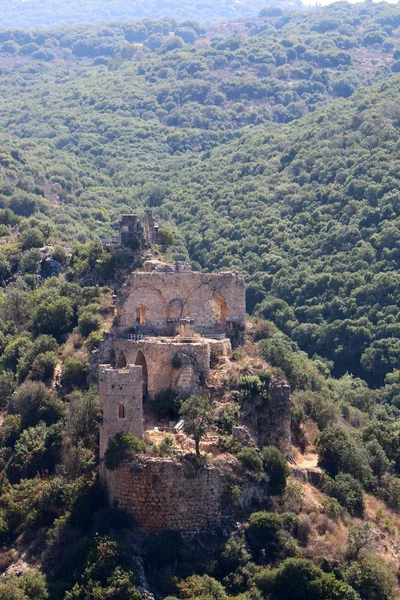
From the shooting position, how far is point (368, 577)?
43.0 metres

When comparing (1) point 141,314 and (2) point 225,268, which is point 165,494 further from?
(2) point 225,268

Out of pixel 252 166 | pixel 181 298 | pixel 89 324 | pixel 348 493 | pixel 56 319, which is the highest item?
pixel 181 298

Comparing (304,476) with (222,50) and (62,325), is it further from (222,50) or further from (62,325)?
(222,50)

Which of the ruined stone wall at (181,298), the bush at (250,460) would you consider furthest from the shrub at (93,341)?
the bush at (250,460)

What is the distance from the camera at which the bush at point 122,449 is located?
42.8m

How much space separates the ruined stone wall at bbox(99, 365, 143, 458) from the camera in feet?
142

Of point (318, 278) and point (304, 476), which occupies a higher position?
point (304, 476)

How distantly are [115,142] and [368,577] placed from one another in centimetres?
10571

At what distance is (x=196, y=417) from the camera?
44469 mm

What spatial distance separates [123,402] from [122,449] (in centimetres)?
180

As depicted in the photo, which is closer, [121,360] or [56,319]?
[121,360]

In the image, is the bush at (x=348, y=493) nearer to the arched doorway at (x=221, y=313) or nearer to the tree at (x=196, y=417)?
the tree at (x=196, y=417)

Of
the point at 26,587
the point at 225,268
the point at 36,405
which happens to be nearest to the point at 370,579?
the point at 26,587

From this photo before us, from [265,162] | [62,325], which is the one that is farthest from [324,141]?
[62,325]
